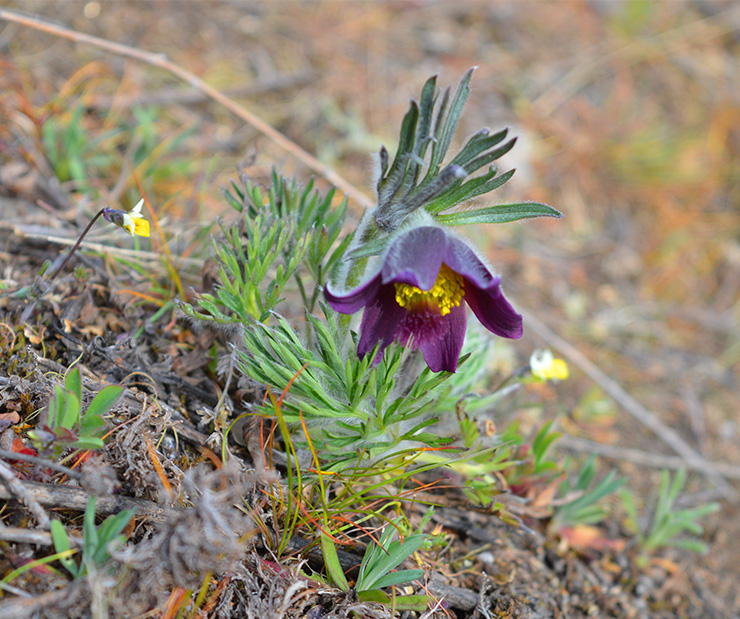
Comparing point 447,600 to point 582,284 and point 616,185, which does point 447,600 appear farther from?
point 616,185

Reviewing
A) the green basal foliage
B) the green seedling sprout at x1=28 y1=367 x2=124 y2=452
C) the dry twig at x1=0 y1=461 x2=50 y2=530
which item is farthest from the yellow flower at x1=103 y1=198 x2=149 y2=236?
the dry twig at x1=0 y1=461 x2=50 y2=530

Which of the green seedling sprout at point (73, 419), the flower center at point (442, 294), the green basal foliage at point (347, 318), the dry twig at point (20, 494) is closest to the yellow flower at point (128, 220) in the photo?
the green basal foliage at point (347, 318)

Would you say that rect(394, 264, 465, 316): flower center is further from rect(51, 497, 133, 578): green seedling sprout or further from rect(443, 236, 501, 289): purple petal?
rect(51, 497, 133, 578): green seedling sprout

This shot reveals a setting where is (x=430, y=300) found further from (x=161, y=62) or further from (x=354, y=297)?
(x=161, y=62)

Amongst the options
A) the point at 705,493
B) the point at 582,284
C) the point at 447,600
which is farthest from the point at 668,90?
the point at 447,600

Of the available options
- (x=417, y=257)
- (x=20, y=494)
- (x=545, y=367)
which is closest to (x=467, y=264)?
(x=417, y=257)
